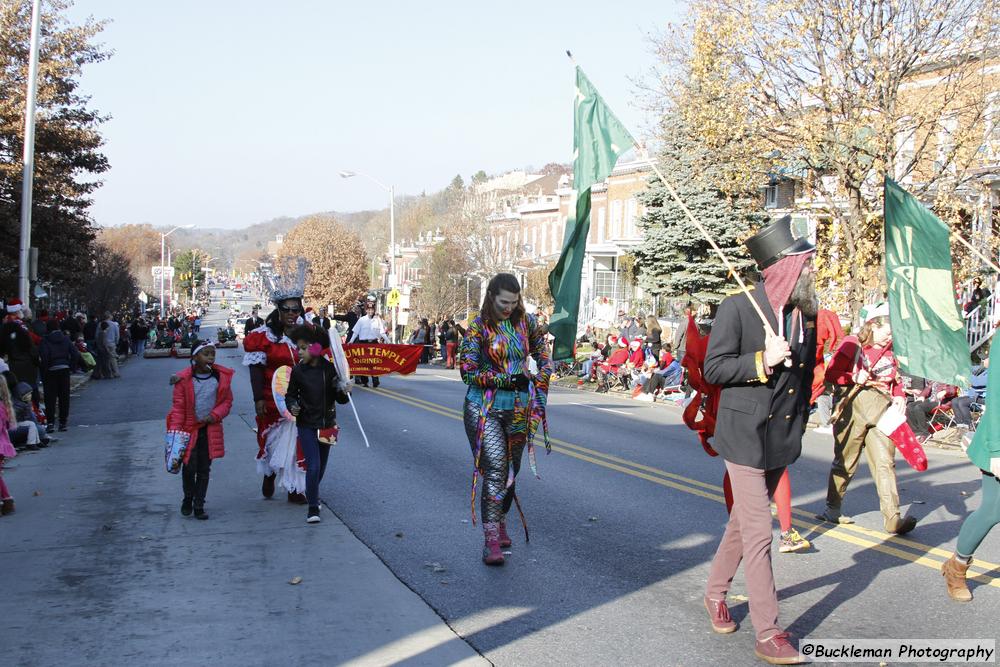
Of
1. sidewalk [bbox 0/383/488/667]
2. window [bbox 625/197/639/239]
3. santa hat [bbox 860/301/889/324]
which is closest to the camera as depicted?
sidewalk [bbox 0/383/488/667]

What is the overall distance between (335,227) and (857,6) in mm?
69862

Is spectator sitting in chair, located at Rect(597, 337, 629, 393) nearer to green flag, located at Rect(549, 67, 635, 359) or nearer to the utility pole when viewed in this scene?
the utility pole

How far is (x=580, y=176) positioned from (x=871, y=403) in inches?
111

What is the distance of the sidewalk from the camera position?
5.46m

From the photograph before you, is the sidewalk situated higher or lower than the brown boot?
lower

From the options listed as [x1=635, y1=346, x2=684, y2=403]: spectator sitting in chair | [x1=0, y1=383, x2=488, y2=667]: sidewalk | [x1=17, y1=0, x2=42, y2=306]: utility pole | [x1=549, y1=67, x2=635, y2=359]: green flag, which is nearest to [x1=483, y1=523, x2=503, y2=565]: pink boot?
[x1=0, y1=383, x2=488, y2=667]: sidewalk

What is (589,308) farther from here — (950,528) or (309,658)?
(309,658)

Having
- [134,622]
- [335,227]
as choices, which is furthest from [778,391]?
[335,227]

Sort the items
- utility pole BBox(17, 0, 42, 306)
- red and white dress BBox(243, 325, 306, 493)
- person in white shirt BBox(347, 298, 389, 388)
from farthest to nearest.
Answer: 1. utility pole BBox(17, 0, 42, 306)
2. person in white shirt BBox(347, 298, 389, 388)
3. red and white dress BBox(243, 325, 306, 493)

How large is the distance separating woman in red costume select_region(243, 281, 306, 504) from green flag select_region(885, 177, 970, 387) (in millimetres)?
5091

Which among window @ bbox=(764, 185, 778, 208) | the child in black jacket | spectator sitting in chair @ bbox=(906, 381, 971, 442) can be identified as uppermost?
window @ bbox=(764, 185, 778, 208)

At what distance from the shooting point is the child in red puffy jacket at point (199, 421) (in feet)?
29.3

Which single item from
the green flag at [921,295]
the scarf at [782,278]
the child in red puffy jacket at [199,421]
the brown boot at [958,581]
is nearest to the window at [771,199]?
the child in red puffy jacket at [199,421]

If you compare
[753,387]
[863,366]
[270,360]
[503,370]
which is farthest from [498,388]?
[270,360]
